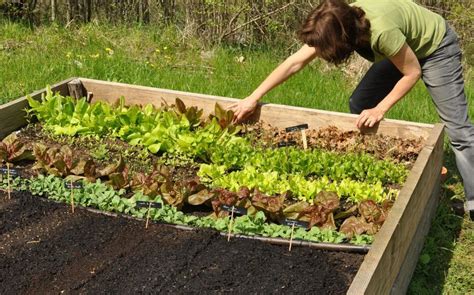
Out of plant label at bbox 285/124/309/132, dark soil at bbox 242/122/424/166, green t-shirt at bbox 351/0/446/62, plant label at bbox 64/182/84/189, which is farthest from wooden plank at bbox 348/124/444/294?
plant label at bbox 64/182/84/189

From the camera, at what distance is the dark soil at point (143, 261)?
310 centimetres

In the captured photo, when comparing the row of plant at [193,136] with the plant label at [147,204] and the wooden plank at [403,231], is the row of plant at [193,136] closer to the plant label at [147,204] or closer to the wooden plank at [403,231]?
the wooden plank at [403,231]

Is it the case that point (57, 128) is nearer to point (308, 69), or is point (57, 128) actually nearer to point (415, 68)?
point (415, 68)

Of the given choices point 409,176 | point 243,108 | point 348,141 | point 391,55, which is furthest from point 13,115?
point 409,176

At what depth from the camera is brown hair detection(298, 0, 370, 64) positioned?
3789mm

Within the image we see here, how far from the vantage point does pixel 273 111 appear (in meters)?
4.96

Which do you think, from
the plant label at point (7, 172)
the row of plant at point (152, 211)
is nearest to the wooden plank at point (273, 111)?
the row of plant at point (152, 211)

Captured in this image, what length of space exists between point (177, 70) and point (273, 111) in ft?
8.46

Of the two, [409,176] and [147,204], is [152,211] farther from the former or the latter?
[409,176]

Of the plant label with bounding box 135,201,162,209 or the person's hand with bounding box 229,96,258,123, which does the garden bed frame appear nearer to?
the person's hand with bounding box 229,96,258,123

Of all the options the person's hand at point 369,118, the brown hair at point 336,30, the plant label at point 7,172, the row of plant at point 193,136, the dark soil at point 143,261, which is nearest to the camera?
the dark soil at point 143,261

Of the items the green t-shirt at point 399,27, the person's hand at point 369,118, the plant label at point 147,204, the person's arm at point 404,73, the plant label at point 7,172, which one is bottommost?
the plant label at point 7,172

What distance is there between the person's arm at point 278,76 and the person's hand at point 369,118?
55 centimetres

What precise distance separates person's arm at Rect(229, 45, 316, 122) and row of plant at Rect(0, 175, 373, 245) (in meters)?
1.32
